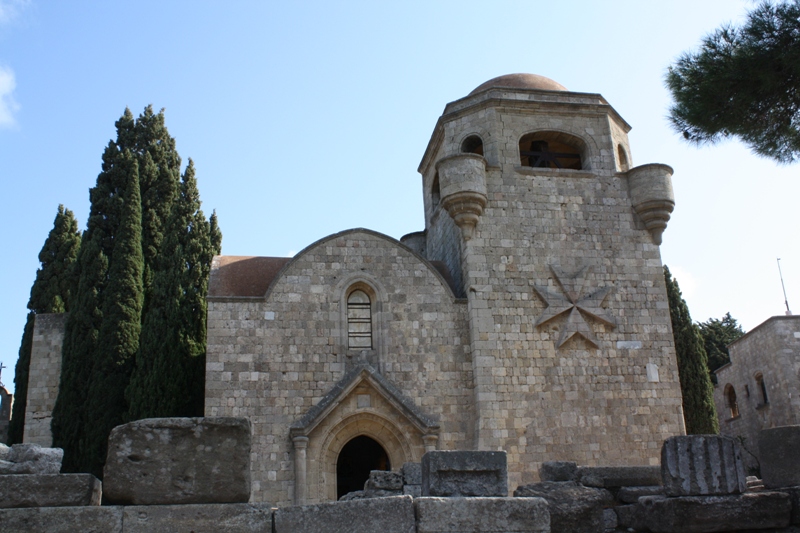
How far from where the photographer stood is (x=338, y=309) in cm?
1667

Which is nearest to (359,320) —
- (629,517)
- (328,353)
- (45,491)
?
(328,353)

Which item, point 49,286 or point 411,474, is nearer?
point 411,474

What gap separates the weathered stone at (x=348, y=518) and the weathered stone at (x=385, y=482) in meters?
4.91

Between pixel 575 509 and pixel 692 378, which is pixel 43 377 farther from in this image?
pixel 692 378

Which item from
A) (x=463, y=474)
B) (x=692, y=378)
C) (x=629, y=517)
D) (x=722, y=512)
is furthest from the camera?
(x=692, y=378)

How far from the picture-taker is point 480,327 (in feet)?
54.9

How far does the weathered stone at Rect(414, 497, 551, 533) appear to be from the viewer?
6285 millimetres

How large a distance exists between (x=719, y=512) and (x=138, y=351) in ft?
47.8

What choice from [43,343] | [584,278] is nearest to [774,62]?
[584,278]

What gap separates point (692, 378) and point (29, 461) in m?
19.2

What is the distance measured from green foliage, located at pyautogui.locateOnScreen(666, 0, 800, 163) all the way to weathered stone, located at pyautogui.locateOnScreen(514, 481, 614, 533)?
562 centimetres

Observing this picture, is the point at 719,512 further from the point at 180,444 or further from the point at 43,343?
the point at 43,343

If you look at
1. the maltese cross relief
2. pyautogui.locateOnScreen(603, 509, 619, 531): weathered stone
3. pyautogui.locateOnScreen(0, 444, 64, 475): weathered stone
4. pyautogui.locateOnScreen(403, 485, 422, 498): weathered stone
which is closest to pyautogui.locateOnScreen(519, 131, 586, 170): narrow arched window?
the maltese cross relief

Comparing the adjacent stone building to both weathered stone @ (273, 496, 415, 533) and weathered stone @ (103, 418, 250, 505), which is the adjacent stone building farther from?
weathered stone @ (103, 418, 250, 505)
